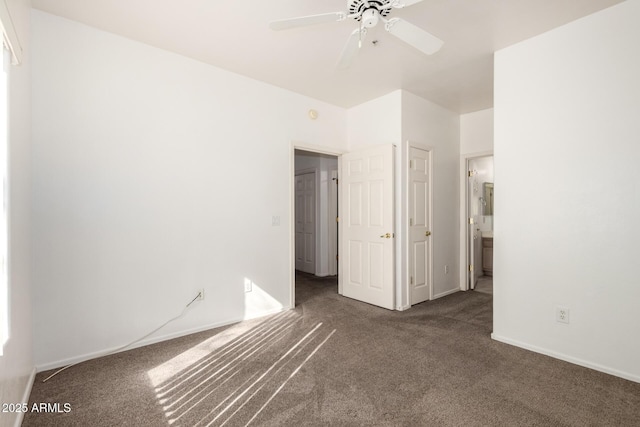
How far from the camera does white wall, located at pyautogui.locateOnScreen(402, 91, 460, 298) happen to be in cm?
388

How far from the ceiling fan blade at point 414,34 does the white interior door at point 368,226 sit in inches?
69.8

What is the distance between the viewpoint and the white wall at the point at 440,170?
3883mm

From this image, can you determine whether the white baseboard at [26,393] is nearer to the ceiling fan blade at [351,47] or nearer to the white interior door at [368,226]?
the ceiling fan blade at [351,47]

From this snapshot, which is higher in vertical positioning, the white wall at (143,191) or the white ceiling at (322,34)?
the white ceiling at (322,34)

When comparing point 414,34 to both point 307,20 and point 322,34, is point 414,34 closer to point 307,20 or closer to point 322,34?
point 307,20

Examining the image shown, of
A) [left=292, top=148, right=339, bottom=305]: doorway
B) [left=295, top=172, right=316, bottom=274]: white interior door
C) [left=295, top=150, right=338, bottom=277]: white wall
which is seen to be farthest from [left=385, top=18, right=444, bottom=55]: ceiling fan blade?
[left=295, top=172, right=316, bottom=274]: white interior door

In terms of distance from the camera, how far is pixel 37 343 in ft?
7.45

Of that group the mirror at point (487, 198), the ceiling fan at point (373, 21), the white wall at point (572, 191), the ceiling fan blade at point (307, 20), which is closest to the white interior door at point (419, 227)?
the white wall at point (572, 191)

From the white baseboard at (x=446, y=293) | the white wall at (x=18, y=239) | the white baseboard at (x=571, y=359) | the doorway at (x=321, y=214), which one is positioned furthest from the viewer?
the doorway at (x=321, y=214)

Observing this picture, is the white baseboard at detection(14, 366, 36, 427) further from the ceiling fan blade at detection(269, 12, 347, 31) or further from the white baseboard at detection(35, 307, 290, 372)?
the ceiling fan blade at detection(269, 12, 347, 31)

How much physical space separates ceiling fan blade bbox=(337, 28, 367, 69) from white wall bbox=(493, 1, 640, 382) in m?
1.58

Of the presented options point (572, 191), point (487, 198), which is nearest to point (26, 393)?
point (572, 191)

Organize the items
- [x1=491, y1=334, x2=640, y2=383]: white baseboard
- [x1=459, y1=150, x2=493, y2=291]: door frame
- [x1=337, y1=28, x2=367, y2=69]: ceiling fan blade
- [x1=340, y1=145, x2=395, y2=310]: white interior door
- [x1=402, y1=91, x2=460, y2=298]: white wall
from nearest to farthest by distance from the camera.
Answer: [x1=337, y1=28, x2=367, y2=69]: ceiling fan blade → [x1=491, y1=334, x2=640, y2=383]: white baseboard → [x1=340, y1=145, x2=395, y2=310]: white interior door → [x1=402, y1=91, x2=460, y2=298]: white wall → [x1=459, y1=150, x2=493, y2=291]: door frame

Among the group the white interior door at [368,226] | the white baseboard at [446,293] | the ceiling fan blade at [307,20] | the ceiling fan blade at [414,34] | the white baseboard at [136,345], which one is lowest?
the white baseboard at [446,293]
